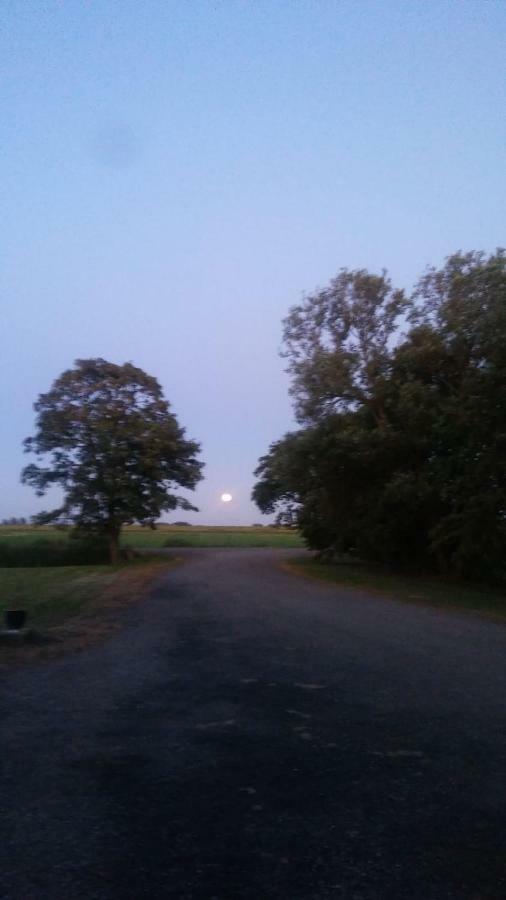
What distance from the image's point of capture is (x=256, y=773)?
21.1ft

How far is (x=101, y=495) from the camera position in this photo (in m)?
36.4

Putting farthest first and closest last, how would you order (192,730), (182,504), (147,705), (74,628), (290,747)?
(182,504) → (74,628) → (147,705) → (192,730) → (290,747)

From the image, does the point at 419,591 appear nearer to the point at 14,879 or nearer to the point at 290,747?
the point at 290,747

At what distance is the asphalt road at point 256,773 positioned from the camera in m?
4.68

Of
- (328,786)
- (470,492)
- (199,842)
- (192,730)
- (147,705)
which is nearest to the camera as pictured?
(199,842)

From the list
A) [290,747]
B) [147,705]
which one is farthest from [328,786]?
[147,705]

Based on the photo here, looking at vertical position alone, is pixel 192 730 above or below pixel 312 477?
below

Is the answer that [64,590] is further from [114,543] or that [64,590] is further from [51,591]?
[114,543]

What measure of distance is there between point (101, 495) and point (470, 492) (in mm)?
18557

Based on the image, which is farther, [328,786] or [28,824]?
[328,786]

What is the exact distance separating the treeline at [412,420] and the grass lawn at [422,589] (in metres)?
0.97

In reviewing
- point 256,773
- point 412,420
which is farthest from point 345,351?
point 256,773

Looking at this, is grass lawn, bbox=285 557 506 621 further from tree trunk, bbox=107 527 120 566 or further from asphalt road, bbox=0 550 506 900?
tree trunk, bbox=107 527 120 566

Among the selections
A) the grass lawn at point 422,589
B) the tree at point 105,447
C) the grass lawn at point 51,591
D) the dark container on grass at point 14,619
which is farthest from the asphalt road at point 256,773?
the tree at point 105,447
